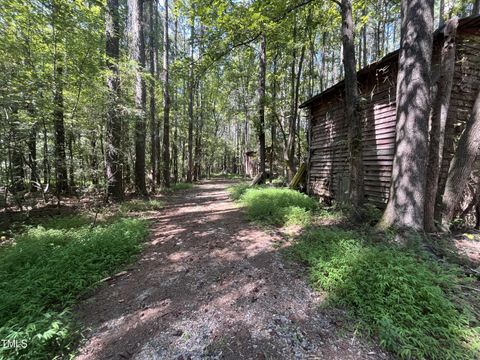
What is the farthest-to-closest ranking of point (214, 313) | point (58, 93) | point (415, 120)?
point (58, 93) < point (415, 120) < point (214, 313)

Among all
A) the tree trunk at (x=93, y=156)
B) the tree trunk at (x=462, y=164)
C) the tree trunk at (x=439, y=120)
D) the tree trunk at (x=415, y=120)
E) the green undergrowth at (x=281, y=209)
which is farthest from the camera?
the green undergrowth at (x=281, y=209)

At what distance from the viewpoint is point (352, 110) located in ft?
17.9

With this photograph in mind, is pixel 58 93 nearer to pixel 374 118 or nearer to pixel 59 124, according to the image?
pixel 59 124

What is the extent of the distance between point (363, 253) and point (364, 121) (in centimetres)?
558

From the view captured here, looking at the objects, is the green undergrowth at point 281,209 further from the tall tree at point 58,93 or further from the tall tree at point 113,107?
the tall tree at point 58,93

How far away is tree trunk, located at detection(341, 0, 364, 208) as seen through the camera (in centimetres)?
547

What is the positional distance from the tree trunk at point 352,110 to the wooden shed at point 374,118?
30cm

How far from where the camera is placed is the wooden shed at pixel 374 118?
5.36 meters

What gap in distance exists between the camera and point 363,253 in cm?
335

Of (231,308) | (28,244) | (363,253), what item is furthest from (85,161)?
(363,253)

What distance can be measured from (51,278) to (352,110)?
22.8 feet

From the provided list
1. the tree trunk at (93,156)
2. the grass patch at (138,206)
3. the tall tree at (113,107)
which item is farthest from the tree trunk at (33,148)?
the grass patch at (138,206)

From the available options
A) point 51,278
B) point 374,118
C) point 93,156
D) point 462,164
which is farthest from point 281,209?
point 93,156

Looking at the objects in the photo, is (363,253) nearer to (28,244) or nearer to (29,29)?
(28,244)
